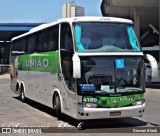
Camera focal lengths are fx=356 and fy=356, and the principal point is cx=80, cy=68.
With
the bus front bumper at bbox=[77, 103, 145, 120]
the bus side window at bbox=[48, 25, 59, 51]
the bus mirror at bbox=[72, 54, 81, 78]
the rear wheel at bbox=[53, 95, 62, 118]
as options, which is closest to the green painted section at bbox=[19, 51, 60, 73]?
the bus side window at bbox=[48, 25, 59, 51]

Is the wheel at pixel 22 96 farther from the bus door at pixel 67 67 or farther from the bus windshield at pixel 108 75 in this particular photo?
the bus windshield at pixel 108 75

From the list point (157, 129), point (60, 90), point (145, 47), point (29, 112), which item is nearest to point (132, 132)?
point (157, 129)

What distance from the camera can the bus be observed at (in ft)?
33.3

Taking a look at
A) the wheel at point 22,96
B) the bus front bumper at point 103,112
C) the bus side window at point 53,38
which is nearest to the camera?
the bus front bumper at point 103,112

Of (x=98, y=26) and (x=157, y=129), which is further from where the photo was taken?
(x=98, y=26)

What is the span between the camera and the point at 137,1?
40062 mm

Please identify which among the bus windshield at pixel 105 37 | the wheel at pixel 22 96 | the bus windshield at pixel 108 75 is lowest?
the wheel at pixel 22 96

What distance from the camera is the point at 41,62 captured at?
14266 millimetres

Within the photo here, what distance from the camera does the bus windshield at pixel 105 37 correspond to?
1063 cm

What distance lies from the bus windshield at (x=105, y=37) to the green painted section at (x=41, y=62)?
1611mm

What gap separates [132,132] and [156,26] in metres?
38.5

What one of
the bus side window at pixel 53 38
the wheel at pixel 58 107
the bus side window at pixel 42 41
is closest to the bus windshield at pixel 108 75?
the wheel at pixel 58 107

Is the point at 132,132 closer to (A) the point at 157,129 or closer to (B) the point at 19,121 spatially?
(A) the point at 157,129

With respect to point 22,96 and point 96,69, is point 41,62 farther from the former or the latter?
point 96,69
